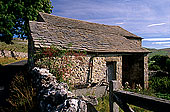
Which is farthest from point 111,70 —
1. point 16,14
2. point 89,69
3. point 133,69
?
point 16,14

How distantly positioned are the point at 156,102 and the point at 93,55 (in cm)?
631

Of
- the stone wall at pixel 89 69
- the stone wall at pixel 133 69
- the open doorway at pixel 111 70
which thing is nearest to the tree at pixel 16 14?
the stone wall at pixel 89 69

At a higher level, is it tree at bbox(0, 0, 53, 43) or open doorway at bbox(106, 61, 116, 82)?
tree at bbox(0, 0, 53, 43)

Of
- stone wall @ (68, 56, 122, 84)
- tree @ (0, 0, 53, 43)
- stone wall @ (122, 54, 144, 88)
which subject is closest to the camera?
stone wall @ (68, 56, 122, 84)

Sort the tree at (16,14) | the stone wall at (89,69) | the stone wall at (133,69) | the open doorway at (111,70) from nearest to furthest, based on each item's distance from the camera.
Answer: the stone wall at (89,69), the open doorway at (111,70), the stone wall at (133,69), the tree at (16,14)

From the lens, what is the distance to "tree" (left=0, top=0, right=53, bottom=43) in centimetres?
1265

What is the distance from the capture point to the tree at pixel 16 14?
12.6 m

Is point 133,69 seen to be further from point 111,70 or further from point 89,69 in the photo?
point 89,69

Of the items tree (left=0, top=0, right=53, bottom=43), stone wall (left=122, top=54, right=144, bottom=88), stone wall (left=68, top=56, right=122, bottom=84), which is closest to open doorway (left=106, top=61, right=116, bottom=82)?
stone wall (left=68, top=56, right=122, bottom=84)

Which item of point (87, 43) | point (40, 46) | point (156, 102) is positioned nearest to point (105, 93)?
point (87, 43)

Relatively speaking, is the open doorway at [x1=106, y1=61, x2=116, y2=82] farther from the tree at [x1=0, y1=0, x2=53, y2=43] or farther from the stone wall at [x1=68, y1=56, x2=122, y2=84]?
the tree at [x1=0, y1=0, x2=53, y2=43]

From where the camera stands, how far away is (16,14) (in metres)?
14.0

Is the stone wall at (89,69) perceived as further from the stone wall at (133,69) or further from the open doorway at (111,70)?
the stone wall at (133,69)

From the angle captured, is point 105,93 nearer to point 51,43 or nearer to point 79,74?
point 79,74
